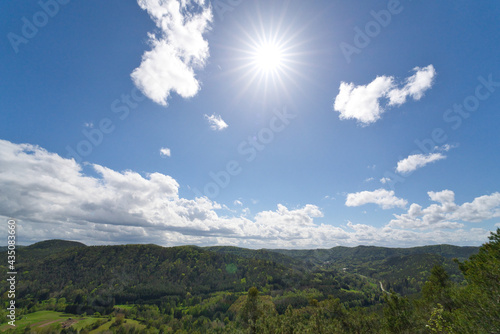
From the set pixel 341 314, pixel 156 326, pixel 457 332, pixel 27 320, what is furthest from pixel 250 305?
pixel 27 320

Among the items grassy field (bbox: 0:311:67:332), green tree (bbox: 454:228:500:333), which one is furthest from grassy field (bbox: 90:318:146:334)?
green tree (bbox: 454:228:500:333)

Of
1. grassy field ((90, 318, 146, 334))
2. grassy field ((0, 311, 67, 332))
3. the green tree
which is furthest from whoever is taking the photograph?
grassy field ((90, 318, 146, 334))

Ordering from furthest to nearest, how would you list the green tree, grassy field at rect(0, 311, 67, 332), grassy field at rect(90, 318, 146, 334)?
1. grassy field at rect(90, 318, 146, 334)
2. grassy field at rect(0, 311, 67, 332)
3. the green tree

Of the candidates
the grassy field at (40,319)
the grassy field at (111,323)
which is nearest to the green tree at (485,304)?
the grassy field at (111,323)

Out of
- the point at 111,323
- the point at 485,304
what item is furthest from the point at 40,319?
the point at 485,304

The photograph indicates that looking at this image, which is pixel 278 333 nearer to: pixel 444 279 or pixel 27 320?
pixel 444 279

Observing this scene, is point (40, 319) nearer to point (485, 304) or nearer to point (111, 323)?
point (111, 323)

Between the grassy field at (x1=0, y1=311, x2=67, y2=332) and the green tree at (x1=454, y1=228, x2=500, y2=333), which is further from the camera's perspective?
the grassy field at (x1=0, y1=311, x2=67, y2=332)

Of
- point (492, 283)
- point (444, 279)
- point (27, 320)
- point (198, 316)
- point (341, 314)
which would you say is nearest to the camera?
point (492, 283)

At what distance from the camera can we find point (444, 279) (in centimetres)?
4494

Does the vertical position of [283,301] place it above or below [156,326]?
above

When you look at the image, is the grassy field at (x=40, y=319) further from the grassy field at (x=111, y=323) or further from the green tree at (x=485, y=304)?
the green tree at (x=485, y=304)

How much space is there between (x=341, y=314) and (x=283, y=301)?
165 m

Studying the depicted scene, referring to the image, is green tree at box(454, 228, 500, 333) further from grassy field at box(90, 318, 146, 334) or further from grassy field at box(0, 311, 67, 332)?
grassy field at box(0, 311, 67, 332)
